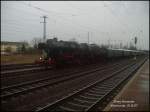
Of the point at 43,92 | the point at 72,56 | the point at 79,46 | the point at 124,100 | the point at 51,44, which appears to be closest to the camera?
the point at 124,100

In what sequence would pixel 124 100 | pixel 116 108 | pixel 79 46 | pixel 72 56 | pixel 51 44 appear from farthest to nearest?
1. pixel 79 46
2. pixel 72 56
3. pixel 51 44
4. pixel 124 100
5. pixel 116 108

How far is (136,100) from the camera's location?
33.3 ft

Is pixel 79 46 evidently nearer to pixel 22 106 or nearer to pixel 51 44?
pixel 51 44

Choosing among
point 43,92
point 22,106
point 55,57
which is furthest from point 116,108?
point 55,57

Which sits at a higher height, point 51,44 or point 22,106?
point 51,44

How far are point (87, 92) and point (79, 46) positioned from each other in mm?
17498

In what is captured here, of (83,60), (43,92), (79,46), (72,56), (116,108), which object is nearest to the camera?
(116,108)

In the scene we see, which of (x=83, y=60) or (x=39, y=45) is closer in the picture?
(x=39, y=45)

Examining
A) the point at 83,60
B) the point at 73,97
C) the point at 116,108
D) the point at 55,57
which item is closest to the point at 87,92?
the point at 73,97

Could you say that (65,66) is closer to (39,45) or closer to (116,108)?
(39,45)

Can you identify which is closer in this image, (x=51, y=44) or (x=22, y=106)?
(x=22, y=106)

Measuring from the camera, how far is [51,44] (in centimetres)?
2378

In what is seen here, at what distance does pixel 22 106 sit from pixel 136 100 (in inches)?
183

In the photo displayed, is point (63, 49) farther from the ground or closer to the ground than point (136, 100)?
farther from the ground
